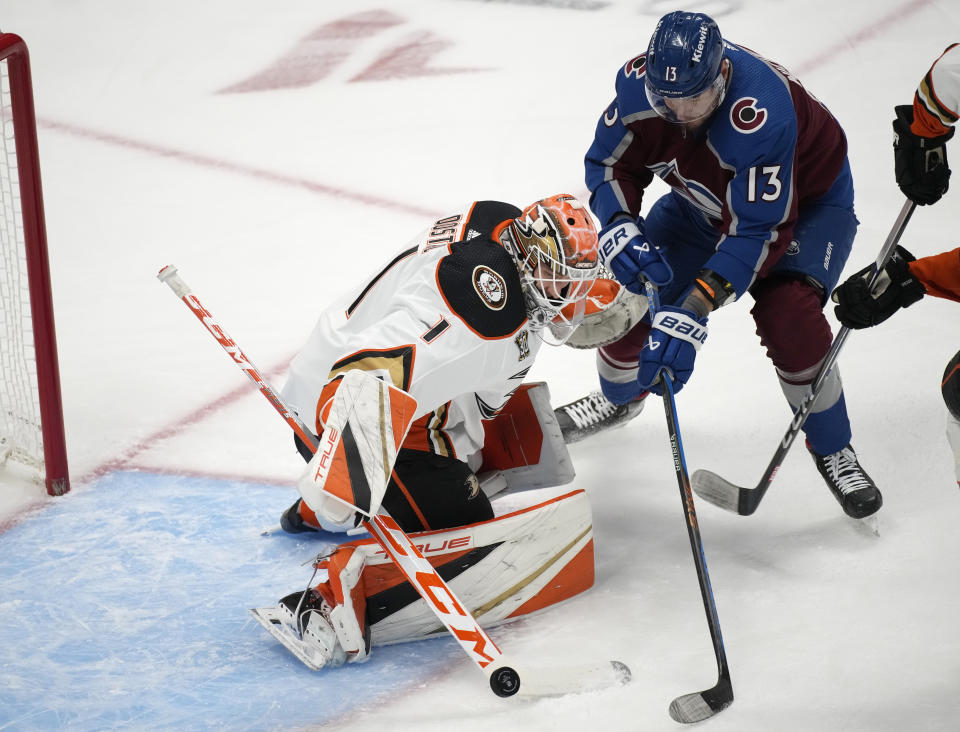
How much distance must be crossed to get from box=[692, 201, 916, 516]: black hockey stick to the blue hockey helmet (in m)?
0.55

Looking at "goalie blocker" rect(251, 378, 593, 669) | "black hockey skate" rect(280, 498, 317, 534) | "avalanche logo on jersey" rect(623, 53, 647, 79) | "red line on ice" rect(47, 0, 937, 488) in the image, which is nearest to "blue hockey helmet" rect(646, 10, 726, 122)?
"avalanche logo on jersey" rect(623, 53, 647, 79)

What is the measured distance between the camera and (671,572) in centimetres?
272

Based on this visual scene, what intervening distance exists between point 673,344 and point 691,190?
503 mm

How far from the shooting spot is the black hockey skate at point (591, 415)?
3.36 m

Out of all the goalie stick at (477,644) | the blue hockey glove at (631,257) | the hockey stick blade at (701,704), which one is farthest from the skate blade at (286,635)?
the blue hockey glove at (631,257)

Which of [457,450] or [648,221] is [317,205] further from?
[457,450]

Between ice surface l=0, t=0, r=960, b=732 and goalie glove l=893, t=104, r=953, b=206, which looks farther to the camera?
goalie glove l=893, t=104, r=953, b=206

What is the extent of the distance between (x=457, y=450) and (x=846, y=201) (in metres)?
1.19

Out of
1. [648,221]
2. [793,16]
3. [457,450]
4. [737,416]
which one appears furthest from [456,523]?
[793,16]

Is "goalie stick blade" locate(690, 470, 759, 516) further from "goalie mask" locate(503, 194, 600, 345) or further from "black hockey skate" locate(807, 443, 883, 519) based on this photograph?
"goalie mask" locate(503, 194, 600, 345)

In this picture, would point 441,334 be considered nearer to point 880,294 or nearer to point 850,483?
point 880,294

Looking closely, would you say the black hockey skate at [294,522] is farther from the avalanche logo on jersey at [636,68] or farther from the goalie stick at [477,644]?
the avalanche logo on jersey at [636,68]

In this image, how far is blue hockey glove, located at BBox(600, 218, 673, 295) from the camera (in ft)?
8.68

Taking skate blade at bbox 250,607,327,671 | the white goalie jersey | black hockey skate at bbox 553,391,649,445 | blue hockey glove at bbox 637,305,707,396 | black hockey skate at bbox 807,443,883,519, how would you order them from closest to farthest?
1. the white goalie jersey
2. skate blade at bbox 250,607,327,671
3. blue hockey glove at bbox 637,305,707,396
4. black hockey skate at bbox 807,443,883,519
5. black hockey skate at bbox 553,391,649,445
